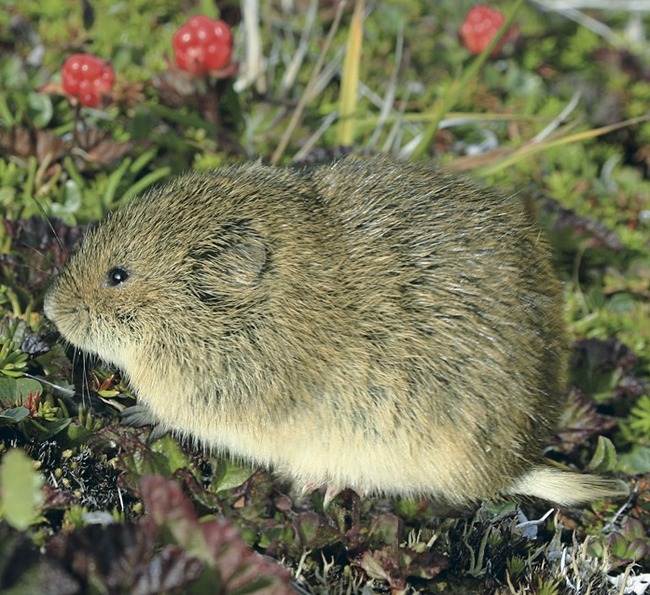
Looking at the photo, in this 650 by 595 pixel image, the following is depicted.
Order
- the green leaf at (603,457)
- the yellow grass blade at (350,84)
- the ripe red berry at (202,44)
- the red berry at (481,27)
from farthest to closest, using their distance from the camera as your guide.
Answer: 1. the red berry at (481,27)
2. the yellow grass blade at (350,84)
3. the ripe red berry at (202,44)
4. the green leaf at (603,457)

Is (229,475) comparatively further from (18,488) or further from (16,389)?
(18,488)

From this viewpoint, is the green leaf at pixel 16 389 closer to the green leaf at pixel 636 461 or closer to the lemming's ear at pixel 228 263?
the lemming's ear at pixel 228 263

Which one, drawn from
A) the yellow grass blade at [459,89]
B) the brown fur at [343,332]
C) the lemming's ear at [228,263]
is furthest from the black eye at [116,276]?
the yellow grass blade at [459,89]

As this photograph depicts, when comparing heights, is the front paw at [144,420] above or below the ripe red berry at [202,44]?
below

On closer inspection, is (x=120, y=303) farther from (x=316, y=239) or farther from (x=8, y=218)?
(x=8, y=218)

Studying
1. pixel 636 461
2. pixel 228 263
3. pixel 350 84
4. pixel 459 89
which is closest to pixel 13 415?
pixel 228 263

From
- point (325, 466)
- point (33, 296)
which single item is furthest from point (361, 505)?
point (33, 296)
